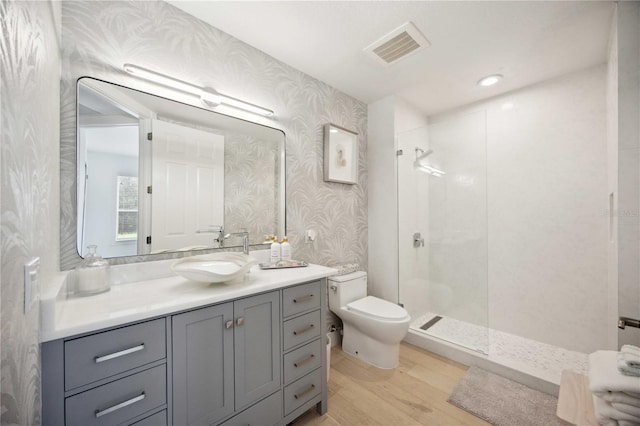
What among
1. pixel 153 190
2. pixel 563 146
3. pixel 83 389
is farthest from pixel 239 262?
pixel 563 146

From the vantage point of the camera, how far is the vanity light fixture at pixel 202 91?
4.39ft

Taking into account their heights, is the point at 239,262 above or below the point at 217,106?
below

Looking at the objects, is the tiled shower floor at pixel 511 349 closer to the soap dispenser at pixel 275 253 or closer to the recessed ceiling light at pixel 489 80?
the soap dispenser at pixel 275 253

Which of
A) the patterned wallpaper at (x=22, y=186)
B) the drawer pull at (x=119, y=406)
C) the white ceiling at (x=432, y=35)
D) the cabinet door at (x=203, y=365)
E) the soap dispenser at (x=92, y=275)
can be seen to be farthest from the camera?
the white ceiling at (x=432, y=35)

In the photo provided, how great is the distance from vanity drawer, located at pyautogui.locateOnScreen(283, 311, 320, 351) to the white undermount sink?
0.39 meters

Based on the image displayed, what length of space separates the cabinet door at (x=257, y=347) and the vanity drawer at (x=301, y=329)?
0.06m

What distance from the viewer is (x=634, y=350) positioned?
0.87 metres

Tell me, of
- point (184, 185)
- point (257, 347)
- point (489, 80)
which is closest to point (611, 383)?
point (257, 347)

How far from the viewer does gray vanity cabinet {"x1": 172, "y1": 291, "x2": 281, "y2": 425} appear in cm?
100

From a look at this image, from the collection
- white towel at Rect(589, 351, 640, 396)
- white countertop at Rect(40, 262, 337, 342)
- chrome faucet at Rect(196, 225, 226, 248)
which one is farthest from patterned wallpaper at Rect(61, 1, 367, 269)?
white towel at Rect(589, 351, 640, 396)

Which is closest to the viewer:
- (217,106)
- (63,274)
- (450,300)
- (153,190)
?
(63,274)

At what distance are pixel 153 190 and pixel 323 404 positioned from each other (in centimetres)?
162

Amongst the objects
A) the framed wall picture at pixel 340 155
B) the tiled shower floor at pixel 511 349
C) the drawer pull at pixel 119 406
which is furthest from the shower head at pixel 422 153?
the drawer pull at pixel 119 406

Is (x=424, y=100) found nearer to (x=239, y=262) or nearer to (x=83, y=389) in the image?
(x=239, y=262)
